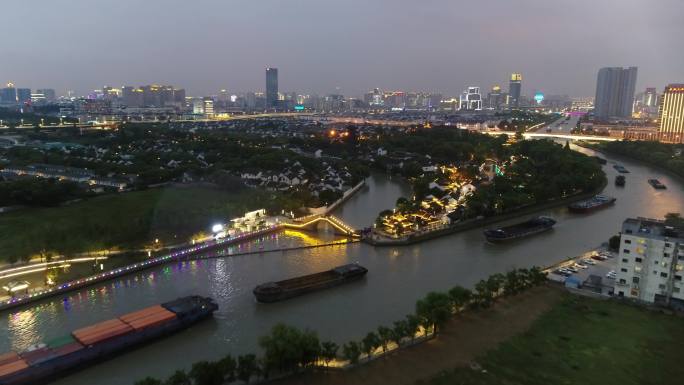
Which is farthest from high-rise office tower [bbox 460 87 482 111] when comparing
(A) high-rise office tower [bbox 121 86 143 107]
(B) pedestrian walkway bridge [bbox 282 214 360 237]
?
(B) pedestrian walkway bridge [bbox 282 214 360 237]

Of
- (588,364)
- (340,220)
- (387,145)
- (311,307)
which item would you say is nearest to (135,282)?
(311,307)

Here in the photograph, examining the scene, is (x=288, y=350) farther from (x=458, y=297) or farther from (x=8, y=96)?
(x=8, y=96)

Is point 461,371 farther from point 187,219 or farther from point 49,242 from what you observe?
point 49,242

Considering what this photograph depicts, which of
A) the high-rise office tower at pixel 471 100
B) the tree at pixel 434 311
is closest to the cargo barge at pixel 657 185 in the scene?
the tree at pixel 434 311

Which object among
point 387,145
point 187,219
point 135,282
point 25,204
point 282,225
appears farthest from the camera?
point 387,145

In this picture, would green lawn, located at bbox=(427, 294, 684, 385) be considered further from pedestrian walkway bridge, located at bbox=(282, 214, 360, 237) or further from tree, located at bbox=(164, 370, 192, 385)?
pedestrian walkway bridge, located at bbox=(282, 214, 360, 237)

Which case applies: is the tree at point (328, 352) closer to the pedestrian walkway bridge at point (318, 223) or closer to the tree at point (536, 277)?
the tree at point (536, 277)
